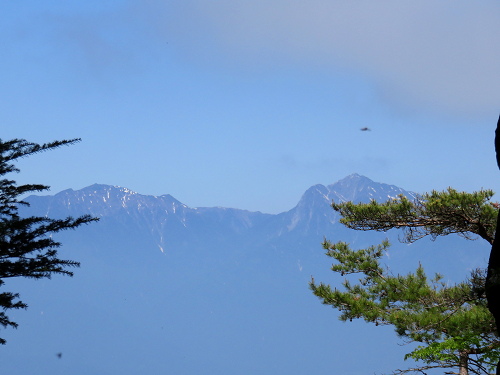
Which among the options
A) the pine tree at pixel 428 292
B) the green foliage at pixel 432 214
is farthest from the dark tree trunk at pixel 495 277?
the green foliage at pixel 432 214

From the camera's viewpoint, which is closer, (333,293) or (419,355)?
(419,355)

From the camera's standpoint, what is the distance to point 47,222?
12.5m

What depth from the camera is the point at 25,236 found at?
12.0m

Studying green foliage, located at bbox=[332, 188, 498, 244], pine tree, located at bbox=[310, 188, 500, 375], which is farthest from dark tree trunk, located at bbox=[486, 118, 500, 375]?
green foliage, located at bbox=[332, 188, 498, 244]

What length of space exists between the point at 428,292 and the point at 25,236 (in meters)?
12.1

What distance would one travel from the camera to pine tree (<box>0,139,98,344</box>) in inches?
464

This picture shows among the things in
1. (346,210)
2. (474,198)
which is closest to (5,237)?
A: (346,210)

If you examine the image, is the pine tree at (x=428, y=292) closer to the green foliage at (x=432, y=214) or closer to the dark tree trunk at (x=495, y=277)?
the green foliage at (x=432, y=214)

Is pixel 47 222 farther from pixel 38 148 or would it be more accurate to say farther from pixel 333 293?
pixel 333 293

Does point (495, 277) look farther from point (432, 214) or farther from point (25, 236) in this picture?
point (25, 236)

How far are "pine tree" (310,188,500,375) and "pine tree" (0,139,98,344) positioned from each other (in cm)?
874

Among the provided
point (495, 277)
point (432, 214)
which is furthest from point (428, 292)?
point (495, 277)

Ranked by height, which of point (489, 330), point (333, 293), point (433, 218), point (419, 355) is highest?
point (433, 218)

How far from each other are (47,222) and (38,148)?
6.75 ft
